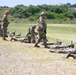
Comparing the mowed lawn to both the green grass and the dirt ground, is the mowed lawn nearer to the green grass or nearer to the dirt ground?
the dirt ground

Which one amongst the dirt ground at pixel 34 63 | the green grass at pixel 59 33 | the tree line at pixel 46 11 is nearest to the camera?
the dirt ground at pixel 34 63

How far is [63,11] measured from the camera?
108 metres

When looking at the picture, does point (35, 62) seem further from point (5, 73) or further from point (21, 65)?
point (5, 73)

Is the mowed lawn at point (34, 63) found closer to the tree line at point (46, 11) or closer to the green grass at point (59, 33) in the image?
the green grass at point (59, 33)

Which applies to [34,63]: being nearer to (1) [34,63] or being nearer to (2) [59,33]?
(1) [34,63]

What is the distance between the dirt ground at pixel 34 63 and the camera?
44.1ft

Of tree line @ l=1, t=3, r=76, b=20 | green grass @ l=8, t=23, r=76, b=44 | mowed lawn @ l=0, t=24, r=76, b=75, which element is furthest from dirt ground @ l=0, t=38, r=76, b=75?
tree line @ l=1, t=3, r=76, b=20

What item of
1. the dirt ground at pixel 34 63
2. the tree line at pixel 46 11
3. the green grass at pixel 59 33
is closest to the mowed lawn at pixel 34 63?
the dirt ground at pixel 34 63

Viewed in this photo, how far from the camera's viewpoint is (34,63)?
49.5ft

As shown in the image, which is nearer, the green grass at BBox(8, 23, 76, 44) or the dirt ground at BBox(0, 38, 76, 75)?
the dirt ground at BBox(0, 38, 76, 75)

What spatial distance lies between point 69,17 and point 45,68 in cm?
8791

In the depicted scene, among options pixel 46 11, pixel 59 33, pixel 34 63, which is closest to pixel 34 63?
pixel 34 63

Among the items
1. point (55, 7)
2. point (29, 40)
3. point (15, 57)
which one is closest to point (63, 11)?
point (55, 7)

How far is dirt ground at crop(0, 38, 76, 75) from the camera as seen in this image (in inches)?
529
